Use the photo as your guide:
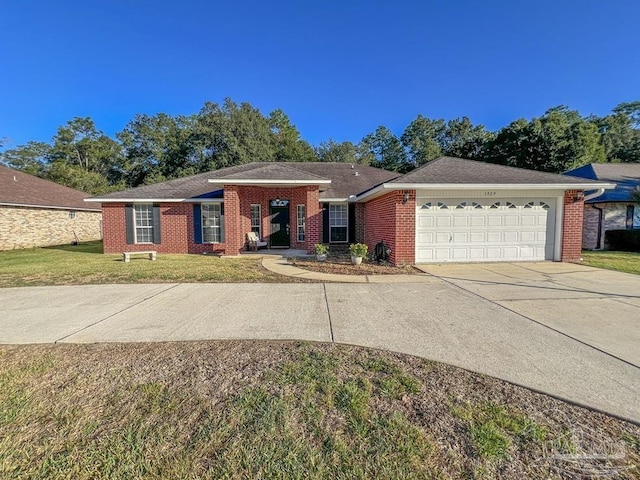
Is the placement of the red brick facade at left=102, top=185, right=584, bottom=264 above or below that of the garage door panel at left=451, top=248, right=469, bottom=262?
above

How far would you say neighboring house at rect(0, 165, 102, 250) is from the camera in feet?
52.2

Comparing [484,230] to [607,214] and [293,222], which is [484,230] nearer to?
[293,222]

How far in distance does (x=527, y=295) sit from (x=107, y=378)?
22.8 ft

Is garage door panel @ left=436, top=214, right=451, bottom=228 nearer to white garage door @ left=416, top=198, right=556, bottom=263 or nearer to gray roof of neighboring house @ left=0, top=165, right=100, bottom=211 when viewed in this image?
white garage door @ left=416, top=198, right=556, bottom=263

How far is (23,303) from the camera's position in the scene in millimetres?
5898

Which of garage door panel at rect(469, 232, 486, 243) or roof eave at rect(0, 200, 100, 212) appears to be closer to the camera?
garage door panel at rect(469, 232, 486, 243)

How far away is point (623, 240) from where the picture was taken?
46.5 feet

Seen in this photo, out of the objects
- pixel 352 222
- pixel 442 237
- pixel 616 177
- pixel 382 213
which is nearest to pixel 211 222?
pixel 352 222

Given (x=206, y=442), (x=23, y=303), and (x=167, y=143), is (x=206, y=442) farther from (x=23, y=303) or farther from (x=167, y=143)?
(x=167, y=143)

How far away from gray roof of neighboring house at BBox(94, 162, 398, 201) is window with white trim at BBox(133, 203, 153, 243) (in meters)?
0.57

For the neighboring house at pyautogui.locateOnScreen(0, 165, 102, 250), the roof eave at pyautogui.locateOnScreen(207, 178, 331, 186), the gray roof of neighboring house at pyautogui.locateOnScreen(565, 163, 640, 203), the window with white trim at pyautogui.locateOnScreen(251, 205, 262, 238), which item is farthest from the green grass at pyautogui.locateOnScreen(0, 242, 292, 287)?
the gray roof of neighboring house at pyautogui.locateOnScreen(565, 163, 640, 203)

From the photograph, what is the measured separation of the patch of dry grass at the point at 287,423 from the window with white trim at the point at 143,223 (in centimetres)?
1114

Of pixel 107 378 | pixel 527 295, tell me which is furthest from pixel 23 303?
pixel 527 295

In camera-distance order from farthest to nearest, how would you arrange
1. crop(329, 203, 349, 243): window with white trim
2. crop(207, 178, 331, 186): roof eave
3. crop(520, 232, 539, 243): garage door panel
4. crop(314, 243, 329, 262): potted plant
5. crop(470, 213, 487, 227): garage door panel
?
1. crop(329, 203, 349, 243): window with white trim
2. crop(207, 178, 331, 186): roof eave
3. crop(314, 243, 329, 262): potted plant
4. crop(520, 232, 539, 243): garage door panel
5. crop(470, 213, 487, 227): garage door panel
